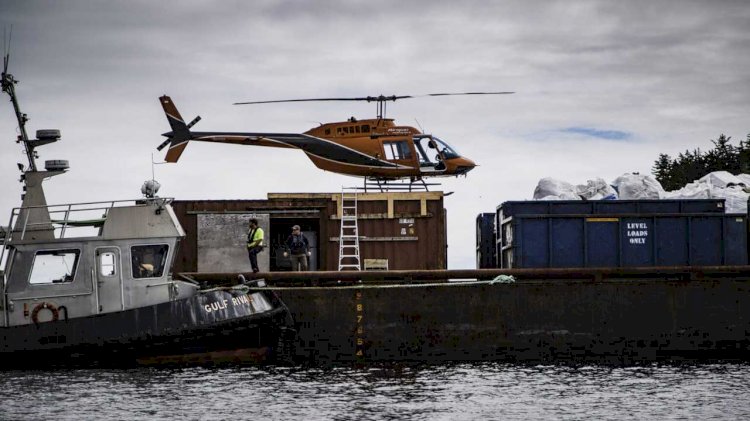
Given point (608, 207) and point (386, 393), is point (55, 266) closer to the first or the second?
point (386, 393)

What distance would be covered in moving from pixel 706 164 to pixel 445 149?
194 feet

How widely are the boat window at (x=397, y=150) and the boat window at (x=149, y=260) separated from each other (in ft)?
32.0

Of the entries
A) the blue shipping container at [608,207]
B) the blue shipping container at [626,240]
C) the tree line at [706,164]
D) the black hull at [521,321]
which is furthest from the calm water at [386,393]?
the tree line at [706,164]

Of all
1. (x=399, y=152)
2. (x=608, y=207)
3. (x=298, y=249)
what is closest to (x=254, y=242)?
(x=298, y=249)

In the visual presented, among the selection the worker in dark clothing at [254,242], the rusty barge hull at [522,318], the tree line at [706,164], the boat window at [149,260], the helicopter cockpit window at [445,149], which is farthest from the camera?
the tree line at [706,164]

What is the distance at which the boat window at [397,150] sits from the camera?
31875mm

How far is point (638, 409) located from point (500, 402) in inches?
94.2

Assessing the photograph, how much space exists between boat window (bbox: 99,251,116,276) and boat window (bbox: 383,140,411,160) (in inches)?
415

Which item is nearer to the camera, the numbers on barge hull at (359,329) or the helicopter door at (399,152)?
the numbers on barge hull at (359,329)

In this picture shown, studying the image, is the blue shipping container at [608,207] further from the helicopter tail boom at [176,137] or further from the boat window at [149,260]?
the helicopter tail boom at [176,137]

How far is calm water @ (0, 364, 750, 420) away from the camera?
19359 millimetres

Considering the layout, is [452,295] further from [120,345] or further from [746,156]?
[746,156]

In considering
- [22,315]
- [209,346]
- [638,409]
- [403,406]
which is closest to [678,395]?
[638,409]

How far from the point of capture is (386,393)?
69.7 ft
